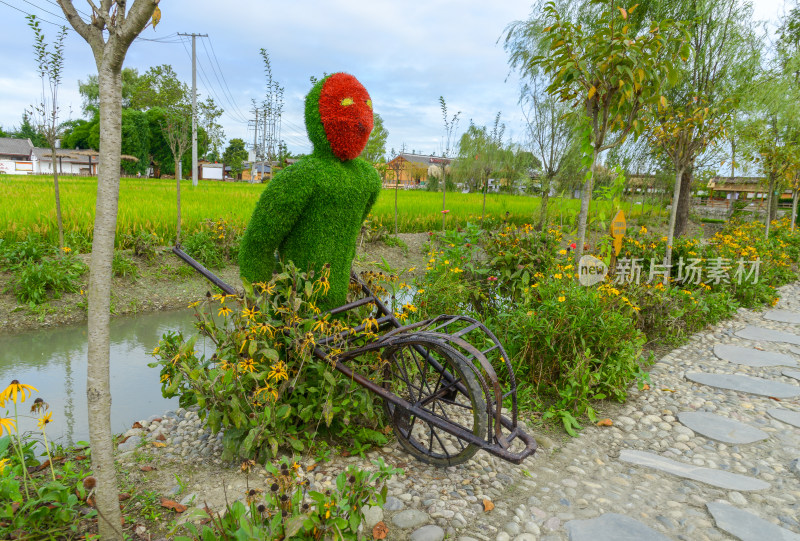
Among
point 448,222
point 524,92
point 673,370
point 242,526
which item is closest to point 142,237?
point 242,526

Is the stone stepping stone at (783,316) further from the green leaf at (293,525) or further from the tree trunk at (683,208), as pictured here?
the green leaf at (293,525)

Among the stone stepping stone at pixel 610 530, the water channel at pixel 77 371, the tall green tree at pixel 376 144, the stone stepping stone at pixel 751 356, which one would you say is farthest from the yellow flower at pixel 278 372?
the tall green tree at pixel 376 144

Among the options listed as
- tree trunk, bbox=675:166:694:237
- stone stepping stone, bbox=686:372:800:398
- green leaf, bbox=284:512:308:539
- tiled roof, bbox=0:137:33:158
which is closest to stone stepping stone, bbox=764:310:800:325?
stone stepping stone, bbox=686:372:800:398

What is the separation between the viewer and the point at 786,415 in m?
2.95

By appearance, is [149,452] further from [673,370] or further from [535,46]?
[535,46]

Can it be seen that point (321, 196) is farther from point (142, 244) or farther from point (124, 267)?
point (142, 244)

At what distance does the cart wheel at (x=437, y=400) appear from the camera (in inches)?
77.7

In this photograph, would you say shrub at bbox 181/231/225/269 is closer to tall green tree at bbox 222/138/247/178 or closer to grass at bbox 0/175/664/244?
grass at bbox 0/175/664/244

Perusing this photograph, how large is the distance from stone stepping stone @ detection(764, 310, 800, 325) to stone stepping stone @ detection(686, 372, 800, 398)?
2409 mm

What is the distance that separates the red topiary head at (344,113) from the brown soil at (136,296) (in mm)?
1482

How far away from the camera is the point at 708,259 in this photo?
19.5 ft

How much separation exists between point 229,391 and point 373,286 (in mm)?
1210

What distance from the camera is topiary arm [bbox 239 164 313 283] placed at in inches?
92.0

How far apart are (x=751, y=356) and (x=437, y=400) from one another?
3.45m
